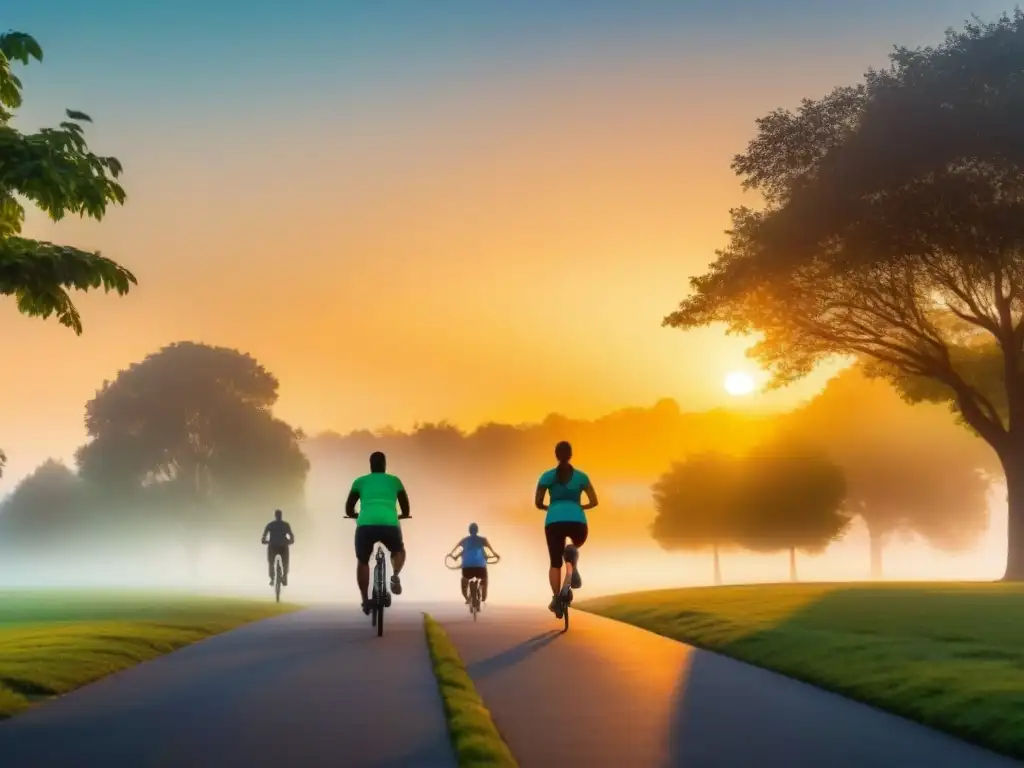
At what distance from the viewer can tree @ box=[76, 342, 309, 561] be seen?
81875mm

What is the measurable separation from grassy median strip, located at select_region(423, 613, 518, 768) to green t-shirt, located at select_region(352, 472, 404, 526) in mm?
3744

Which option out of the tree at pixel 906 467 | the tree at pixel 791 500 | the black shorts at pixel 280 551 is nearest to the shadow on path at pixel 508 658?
the black shorts at pixel 280 551

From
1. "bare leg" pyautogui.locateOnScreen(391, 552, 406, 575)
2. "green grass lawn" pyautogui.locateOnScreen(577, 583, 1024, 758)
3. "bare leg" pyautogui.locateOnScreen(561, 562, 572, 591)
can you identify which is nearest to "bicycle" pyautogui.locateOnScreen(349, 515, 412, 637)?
"bare leg" pyautogui.locateOnScreen(391, 552, 406, 575)

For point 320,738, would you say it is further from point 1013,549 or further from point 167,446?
point 167,446

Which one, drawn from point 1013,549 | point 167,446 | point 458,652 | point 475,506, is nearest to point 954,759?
point 458,652

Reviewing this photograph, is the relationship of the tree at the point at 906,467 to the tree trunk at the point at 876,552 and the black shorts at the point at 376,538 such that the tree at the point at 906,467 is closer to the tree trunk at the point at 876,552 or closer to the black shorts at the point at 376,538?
the tree trunk at the point at 876,552

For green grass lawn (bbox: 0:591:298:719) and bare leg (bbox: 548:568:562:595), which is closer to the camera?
green grass lawn (bbox: 0:591:298:719)

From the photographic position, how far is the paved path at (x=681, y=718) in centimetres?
824

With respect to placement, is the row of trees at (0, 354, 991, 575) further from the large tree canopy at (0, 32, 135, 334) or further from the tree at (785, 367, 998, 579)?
the large tree canopy at (0, 32, 135, 334)

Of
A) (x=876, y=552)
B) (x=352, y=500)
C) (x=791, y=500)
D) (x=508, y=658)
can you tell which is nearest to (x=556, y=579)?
(x=352, y=500)

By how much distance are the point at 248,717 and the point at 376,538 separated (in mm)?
8401

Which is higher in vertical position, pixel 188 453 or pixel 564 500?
pixel 188 453

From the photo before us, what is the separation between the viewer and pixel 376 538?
727 inches

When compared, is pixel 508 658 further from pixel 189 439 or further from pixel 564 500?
pixel 189 439
